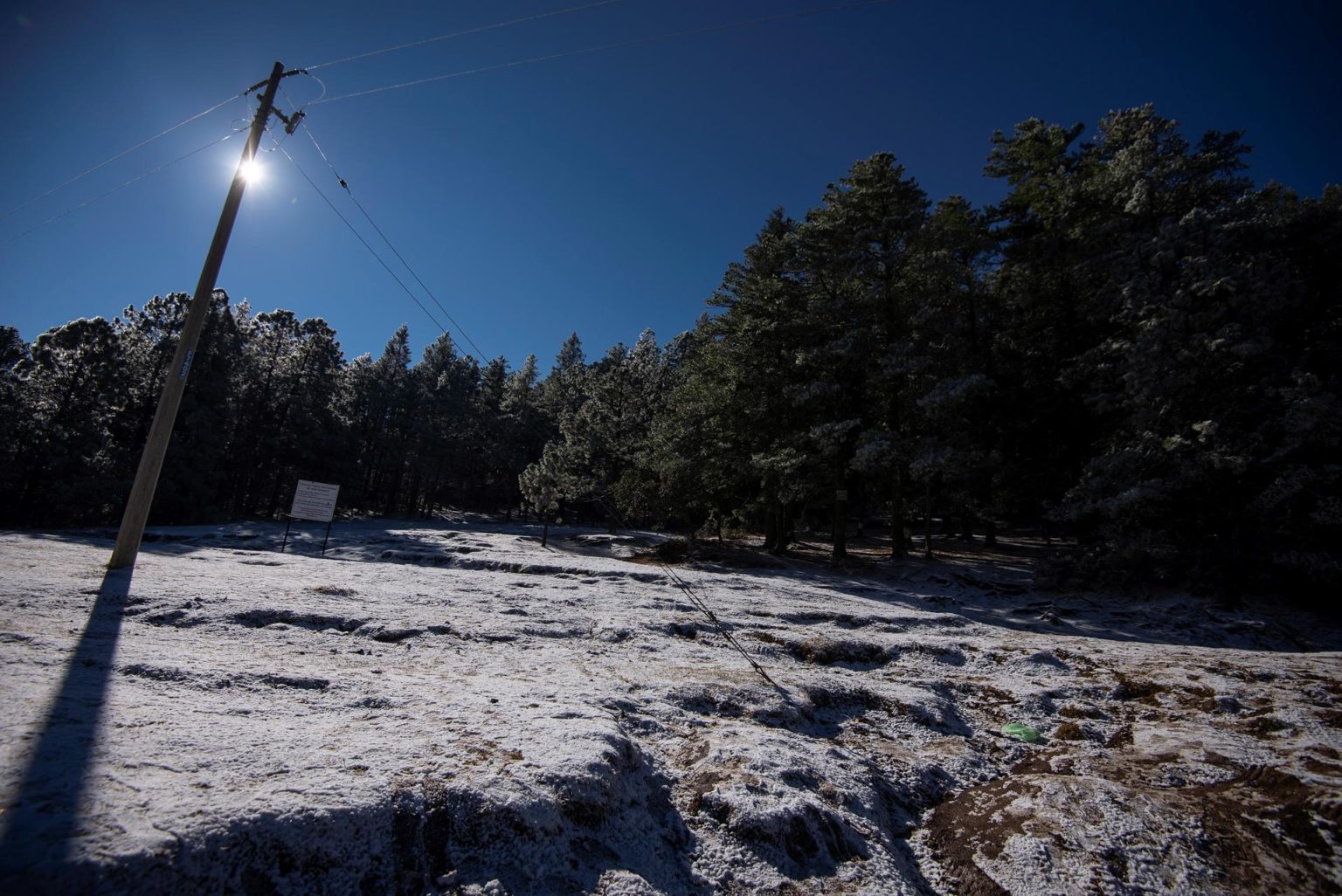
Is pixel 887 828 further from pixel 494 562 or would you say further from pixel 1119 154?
pixel 1119 154

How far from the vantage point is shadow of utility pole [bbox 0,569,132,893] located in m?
1.32

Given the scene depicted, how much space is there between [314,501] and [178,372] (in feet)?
29.4

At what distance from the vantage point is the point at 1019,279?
61.0ft

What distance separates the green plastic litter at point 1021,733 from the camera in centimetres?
360

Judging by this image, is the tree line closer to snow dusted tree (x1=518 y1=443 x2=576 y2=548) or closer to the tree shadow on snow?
snow dusted tree (x1=518 y1=443 x2=576 y2=548)

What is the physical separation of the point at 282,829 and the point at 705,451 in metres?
17.4

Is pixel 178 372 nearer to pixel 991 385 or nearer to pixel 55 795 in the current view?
pixel 55 795

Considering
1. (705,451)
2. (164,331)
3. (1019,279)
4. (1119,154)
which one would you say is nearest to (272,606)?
(705,451)

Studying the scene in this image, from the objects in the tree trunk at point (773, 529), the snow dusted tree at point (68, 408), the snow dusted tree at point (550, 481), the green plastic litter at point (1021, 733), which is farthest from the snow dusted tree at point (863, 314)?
the snow dusted tree at point (68, 408)

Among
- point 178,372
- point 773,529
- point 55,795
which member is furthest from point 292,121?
point 773,529

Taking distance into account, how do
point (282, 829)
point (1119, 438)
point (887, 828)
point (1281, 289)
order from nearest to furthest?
point (282, 829) < point (887, 828) < point (1281, 289) < point (1119, 438)

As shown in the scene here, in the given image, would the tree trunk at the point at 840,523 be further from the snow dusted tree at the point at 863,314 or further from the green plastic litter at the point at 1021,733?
the green plastic litter at the point at 1021,733

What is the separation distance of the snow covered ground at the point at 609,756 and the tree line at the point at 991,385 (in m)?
7.74

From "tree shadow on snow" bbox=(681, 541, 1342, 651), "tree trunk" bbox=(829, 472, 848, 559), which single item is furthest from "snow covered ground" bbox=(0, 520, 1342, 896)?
"tree trunk" bbox=(829, 472, 848, 559)
